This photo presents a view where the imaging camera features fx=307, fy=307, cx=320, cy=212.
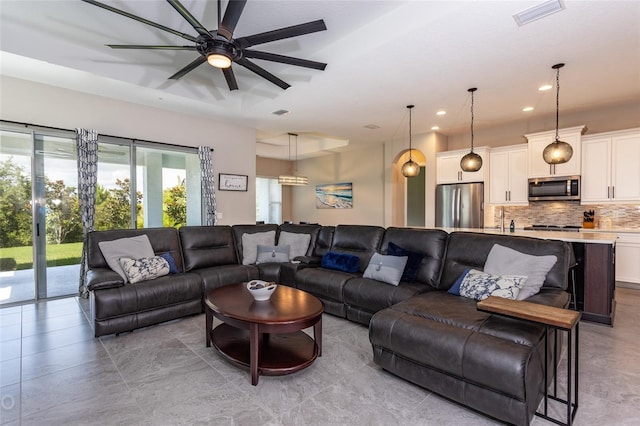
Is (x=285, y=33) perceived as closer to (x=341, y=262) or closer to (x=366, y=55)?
(x=366, y=55)

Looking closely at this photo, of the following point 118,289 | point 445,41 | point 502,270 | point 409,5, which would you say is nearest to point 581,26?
point 445,41

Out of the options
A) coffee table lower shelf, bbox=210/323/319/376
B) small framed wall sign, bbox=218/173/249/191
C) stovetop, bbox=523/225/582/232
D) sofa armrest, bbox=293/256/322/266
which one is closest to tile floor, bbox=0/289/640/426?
coffee table lower shelf, bbox=210/323/319/376

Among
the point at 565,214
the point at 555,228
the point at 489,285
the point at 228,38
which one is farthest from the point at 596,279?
the point at 228,38

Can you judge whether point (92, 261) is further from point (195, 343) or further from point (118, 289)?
point (195, 343)

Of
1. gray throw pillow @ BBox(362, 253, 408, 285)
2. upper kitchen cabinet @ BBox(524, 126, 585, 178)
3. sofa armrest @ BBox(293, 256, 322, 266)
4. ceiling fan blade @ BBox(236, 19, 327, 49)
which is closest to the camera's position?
ceiling fan blade @ BBox(236, 19, 327, 49)

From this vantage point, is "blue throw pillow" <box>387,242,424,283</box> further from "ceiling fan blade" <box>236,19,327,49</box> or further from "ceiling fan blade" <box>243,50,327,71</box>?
"ceiling fan blade" <box>236,19,327,49</box>

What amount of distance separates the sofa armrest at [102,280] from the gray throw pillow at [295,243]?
217 centimetres

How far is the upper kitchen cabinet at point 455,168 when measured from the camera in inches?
234

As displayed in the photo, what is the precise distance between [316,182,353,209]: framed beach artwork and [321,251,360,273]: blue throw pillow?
14.6ft

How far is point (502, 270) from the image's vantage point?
8.70 ft

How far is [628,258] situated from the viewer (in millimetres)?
4605

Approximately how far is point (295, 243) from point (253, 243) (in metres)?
0.63

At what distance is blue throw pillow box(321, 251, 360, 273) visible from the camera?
3789 millimetres

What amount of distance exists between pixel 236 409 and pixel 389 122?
519 cm
